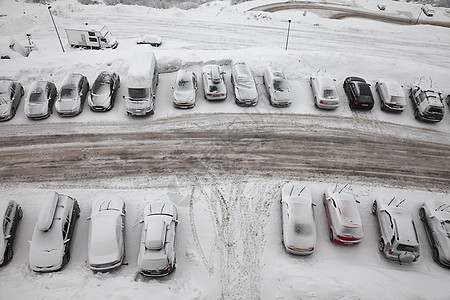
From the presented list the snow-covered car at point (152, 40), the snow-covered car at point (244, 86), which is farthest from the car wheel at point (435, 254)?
the snow-covered car at point (152, 40)

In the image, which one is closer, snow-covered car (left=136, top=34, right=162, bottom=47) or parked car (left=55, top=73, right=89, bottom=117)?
parked car (left=55, top=73, right=89, bottom=117)

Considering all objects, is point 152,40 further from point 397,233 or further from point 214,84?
point 397,233

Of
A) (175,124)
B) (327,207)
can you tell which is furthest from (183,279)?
(175,124)

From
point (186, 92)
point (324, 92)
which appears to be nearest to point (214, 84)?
point (186, 92)

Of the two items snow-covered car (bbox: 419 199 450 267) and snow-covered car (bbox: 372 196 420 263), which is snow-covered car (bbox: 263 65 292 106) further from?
snow-covered car (bbox: 419 199 450 267)

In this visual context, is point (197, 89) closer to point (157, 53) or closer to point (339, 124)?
point (157, 53)

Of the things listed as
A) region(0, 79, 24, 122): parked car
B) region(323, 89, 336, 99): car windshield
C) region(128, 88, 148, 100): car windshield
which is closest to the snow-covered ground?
region(0, 79, 24, 122): parked car

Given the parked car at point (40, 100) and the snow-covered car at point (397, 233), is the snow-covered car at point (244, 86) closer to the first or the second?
the snow-covered car at point (397, 233)
